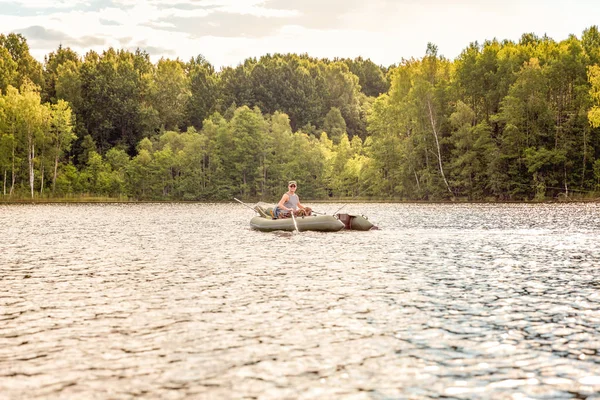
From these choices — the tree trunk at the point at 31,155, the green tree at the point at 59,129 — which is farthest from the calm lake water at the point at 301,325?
the green tree at the point at 59,129

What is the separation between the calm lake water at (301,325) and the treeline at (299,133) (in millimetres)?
46457

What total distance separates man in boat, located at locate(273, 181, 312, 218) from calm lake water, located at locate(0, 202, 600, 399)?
8858 mm

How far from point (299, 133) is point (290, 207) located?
62626 mm

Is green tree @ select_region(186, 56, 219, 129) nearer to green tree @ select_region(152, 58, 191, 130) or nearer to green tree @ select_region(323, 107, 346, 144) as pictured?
green tree @ select_region(152, 58, 191, 130)

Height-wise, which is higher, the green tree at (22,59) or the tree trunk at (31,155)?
the green tree at (22,59)

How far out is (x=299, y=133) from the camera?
90.4m

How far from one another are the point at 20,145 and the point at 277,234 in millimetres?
61526

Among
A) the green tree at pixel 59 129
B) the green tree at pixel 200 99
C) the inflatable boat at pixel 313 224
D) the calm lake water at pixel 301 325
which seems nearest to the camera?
the calm lake water at pixel 301 325

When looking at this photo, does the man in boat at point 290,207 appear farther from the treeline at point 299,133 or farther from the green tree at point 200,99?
the green tree at point 200,99

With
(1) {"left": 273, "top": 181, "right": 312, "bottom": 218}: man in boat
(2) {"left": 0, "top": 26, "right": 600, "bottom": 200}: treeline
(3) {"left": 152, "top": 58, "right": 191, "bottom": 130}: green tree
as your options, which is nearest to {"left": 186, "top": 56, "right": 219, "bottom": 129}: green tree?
(2) {"left": 0, "top": 26, "right": 600, "bottom": 200}: treeline

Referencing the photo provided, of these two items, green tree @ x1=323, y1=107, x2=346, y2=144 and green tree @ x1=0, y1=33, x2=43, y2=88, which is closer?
green tree @ x1=0, y1=33, x2=43, y2=88

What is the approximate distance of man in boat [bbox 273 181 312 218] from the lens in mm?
27638

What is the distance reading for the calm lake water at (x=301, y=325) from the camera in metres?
6.34

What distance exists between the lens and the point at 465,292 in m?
11.7
